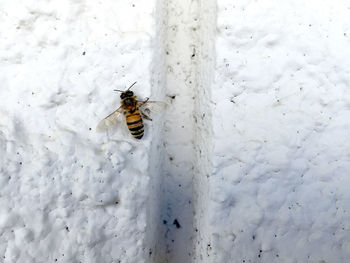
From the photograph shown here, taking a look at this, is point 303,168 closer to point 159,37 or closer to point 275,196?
point 275,196

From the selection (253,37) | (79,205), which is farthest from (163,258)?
(253,37)

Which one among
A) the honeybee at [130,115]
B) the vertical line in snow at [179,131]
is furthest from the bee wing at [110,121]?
the vertical line in snow at [179,131]

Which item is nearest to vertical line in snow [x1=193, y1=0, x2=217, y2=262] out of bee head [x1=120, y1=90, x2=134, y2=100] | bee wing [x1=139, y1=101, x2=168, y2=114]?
bee wing [x1=139, y1=101, x2=168, y2=114]

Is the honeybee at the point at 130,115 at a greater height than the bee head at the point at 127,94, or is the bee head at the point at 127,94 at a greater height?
the bee head at the point at 127,94

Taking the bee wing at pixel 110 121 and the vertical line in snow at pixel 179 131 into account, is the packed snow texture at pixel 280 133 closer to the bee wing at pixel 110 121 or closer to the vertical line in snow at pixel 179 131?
→ the vertical line in snow at pixel 179 131

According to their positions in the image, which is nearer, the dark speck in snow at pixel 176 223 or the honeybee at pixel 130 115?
the honeybee at pixel 130 115

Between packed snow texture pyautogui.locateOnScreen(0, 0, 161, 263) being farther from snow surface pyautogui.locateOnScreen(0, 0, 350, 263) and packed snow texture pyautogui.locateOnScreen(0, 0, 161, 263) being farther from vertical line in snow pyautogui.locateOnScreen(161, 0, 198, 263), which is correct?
vertical line in snow pyautogui.locateOnScreen(161, 0, 198, 263)
